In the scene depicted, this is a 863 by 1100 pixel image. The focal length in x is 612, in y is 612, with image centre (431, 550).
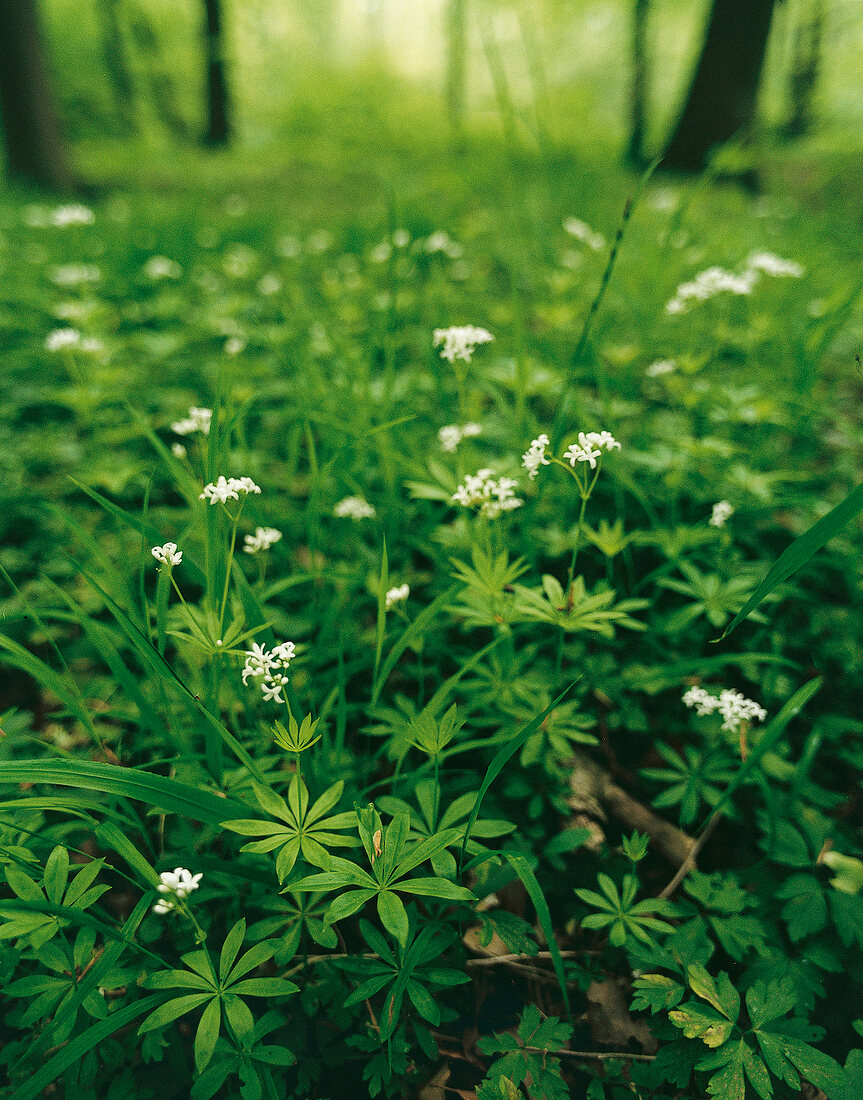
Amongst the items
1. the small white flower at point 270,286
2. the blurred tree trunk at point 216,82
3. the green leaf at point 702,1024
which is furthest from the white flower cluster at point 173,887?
the blurred tree trunk at point 216,82

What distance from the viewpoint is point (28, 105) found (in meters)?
7.55

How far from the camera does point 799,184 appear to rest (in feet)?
25.1

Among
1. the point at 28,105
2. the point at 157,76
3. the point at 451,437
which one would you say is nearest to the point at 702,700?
the point at 451,437

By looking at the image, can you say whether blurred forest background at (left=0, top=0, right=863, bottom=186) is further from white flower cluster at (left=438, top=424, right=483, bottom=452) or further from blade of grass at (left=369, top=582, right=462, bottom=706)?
blade of grass at (left=369, top=582, right=462, bottom=706)

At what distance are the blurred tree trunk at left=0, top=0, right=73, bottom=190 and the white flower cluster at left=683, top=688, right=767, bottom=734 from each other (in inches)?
388

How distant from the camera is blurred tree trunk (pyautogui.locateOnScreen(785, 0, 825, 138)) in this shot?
26.6ft

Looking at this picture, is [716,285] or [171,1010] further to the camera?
[716,285]

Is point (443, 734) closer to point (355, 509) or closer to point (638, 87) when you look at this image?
point (355, 509)

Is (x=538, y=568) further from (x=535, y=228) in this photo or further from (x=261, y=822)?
(x=535, y=228)

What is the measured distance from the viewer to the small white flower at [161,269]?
12.9 feet

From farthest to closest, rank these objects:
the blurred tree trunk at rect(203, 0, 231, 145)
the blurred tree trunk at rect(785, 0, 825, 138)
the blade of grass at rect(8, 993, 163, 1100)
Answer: the blurred tree trunk at rect(203, 0, 231, 145) < the blurred tree trunk at rect(785, 0, 825, 138) < the blade of grass at rect(8, 993, 163, 1100)

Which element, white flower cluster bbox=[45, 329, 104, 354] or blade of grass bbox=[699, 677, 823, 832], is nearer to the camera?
blade of grass bbox=[699, 677, 823, 832]

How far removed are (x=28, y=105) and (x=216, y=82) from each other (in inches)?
220

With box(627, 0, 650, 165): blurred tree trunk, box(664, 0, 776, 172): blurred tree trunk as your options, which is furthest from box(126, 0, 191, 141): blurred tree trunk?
box(664, 0, 776, 172): blurred tree trunk
